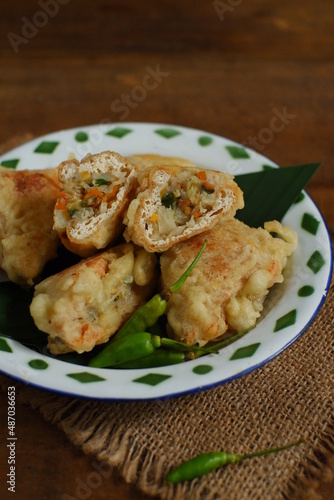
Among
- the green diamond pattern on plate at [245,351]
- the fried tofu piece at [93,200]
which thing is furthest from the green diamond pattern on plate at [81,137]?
the green diamond pattern on plate at [245,351]

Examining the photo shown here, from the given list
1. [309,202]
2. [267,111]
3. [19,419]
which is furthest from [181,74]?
[19,419]

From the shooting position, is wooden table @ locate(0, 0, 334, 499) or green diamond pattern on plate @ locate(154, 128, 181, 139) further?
wooden table @ locate(0, 0, 334, 499)

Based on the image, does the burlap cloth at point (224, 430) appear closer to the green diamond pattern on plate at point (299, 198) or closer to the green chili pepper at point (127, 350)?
the green chili pepper at point (127, 350)

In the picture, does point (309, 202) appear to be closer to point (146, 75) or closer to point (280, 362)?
point (280, 362)

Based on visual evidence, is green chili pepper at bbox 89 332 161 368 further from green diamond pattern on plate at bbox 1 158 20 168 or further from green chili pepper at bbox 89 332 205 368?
green diamond pattern on plate at bbox 1 158 20 168

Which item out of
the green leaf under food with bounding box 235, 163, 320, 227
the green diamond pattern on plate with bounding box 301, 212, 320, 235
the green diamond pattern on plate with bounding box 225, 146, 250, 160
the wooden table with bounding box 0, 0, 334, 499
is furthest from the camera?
the wooden table with bounding box 0, 0, 334, 499

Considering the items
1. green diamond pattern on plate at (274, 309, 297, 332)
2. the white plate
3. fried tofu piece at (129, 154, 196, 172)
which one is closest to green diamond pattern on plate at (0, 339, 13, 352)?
the white plate

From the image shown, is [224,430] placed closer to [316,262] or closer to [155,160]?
[316,262]
